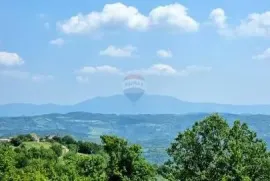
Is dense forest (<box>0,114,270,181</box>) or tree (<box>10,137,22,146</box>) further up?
dense forest (<box>0,114,270,181</box>)

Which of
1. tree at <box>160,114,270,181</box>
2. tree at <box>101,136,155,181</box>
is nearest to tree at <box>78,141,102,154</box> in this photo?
tree at <box>101,136,155,181</box>

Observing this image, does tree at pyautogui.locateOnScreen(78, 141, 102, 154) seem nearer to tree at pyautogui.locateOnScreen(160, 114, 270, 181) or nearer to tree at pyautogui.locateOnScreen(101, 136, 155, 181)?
tree at pyautogui.locateOnScreen(101, 136, 155, 181)

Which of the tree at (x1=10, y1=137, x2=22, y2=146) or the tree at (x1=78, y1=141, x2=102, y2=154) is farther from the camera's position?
the tree at (x1=78, y1=141, x2=102, y2=154)

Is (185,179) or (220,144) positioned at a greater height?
(220,144)

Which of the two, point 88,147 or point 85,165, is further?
point 88,147

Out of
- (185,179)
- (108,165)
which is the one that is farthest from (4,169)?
(185,179)

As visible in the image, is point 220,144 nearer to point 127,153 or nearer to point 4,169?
point 127,153

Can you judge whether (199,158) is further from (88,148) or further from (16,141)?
(16,141)
